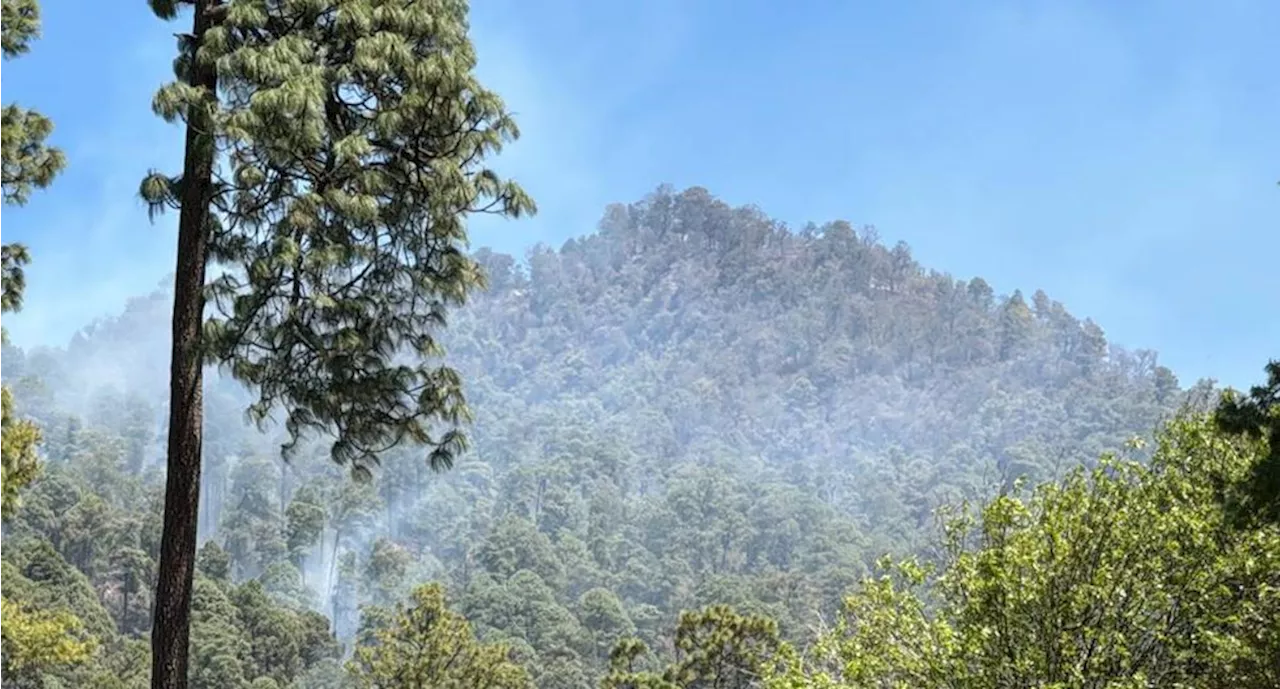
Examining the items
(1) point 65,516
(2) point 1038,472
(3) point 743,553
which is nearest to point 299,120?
(1) point 65,516

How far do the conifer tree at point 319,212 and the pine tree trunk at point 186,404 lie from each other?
10 millimetres

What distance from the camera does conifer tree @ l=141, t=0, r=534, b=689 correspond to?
613 centimetres

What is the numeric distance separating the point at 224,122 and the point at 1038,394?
190 meters

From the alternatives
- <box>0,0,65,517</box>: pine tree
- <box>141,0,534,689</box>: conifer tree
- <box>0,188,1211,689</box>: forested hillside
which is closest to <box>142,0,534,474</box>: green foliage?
<box>141,0,534,689</box>: conifer tree

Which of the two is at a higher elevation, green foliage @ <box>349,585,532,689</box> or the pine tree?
the pine tree

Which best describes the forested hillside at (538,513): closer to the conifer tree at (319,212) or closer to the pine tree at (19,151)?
the pine tree at (19,151)

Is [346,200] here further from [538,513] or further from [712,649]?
[538,513]

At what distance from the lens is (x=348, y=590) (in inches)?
3895

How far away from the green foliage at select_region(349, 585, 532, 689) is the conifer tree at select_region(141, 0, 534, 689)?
15.5m

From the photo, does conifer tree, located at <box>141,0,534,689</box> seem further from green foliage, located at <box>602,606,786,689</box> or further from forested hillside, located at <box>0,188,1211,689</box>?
green foliage, located at <box>602,606,786,689</box>

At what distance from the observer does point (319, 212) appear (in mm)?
6320

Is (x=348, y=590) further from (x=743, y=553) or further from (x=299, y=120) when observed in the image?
(x=299, y=120)

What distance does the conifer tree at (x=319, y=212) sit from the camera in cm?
613

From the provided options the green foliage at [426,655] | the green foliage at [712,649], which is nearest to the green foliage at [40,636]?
the green foliage at [426,655]
